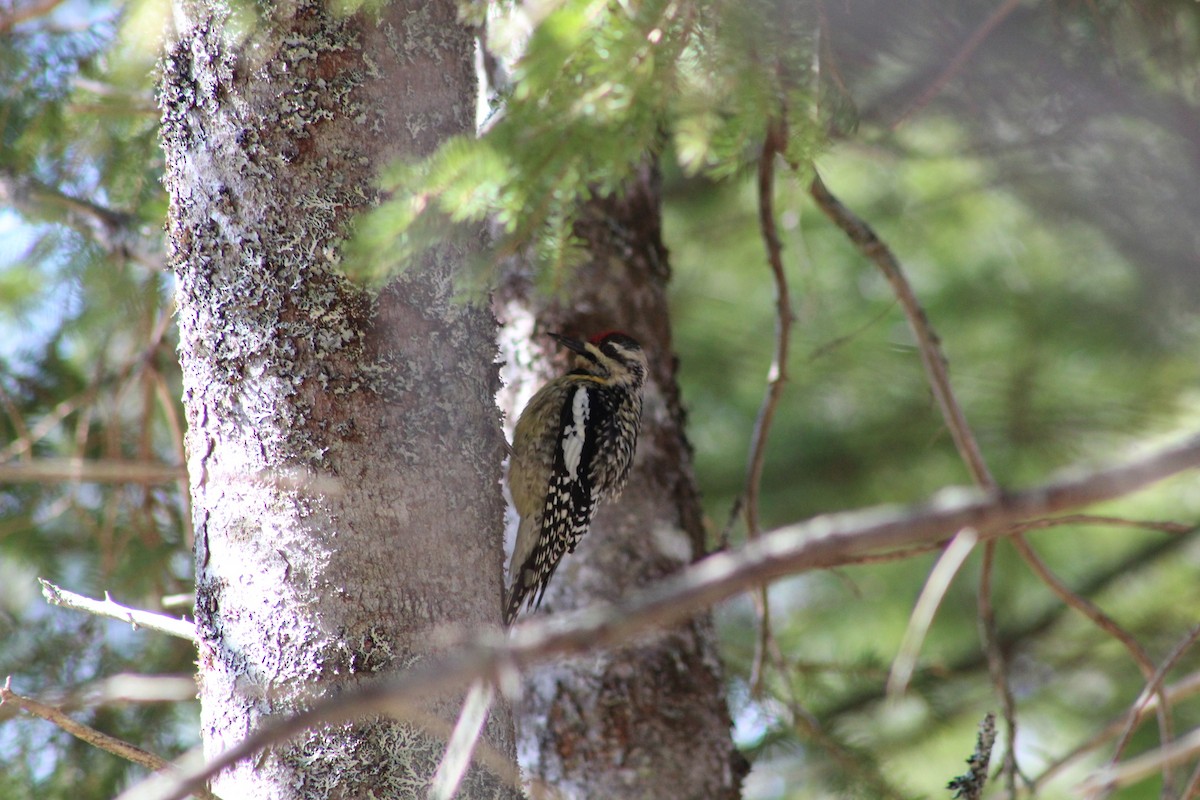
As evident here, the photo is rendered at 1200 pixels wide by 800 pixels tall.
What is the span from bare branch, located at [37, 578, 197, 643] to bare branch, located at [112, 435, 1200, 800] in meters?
0.96

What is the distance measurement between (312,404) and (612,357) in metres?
1.61

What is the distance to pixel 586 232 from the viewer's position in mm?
3477

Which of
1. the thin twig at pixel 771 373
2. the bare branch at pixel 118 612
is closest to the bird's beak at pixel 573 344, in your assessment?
the thin twig at pixel 771 373

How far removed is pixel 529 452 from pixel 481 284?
1722 mm

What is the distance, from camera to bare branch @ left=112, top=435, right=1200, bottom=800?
103 centimetres

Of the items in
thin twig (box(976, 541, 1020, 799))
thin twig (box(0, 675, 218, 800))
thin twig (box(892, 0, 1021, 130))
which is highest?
thin twig (box(892, 0, 1021, 130))

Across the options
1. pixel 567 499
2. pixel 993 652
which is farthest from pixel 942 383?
pixel 567 499

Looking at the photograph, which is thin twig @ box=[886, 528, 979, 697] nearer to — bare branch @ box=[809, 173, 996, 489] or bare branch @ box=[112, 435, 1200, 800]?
bare branch @ box=[112, 435, 1200, 800]

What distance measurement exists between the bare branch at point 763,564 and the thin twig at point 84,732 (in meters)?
0.48

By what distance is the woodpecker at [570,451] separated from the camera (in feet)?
11.0

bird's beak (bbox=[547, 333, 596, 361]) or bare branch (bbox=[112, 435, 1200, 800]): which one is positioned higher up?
bird's beak (bbox=[547, 333, 596, 361])

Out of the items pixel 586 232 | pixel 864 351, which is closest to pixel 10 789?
pixel 586 232

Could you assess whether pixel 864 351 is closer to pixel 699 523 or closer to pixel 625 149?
pixel 699 523

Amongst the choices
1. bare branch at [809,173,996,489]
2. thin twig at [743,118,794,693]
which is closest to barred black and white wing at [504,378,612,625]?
thin twig at [743,118,794,693]
